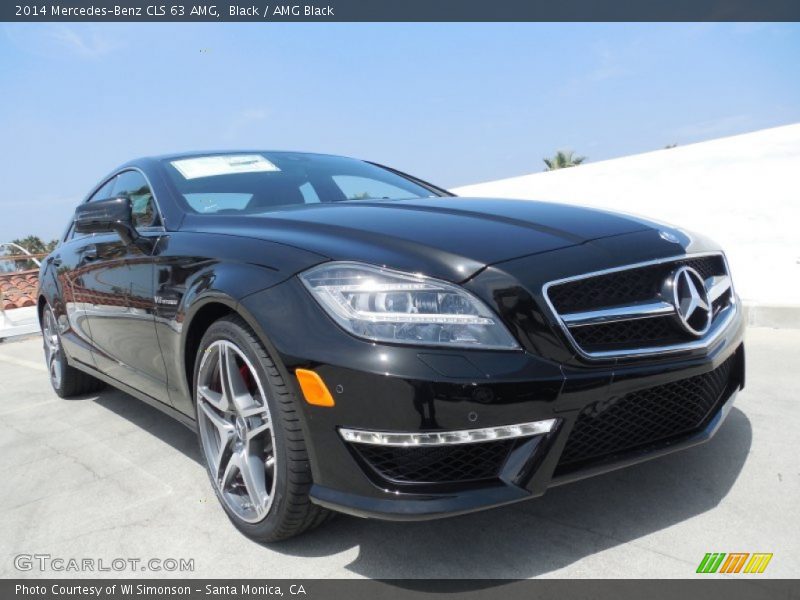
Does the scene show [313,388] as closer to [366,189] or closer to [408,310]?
[408,310]

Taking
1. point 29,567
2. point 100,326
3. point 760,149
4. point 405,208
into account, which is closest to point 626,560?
point 405,208

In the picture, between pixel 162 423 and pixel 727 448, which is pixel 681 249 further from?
pixel 162 423

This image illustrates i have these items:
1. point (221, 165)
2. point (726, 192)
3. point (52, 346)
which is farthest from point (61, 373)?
point (726, 192)

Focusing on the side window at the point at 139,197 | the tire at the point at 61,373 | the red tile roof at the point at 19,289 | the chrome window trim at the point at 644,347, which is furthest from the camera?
the red tile roof at the point at 19,289

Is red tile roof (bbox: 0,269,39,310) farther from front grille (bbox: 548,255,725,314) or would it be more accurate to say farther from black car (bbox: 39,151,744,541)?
front grille (bbox: 548,255,725,314)

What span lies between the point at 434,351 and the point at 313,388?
366 mm

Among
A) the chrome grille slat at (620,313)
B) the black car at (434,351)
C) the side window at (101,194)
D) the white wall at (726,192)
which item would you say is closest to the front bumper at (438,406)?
the black car at (434,351)

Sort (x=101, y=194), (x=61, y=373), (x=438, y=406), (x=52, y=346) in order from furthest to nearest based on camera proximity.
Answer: (x=52, y=346), (x=61, y=373), (x=101, y=194), (x=438, y=406)

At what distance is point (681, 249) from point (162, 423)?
9.80 feet

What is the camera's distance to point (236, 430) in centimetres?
238

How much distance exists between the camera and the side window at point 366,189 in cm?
338

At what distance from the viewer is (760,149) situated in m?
13.5

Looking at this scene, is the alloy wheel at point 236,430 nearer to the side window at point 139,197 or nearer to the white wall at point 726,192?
the side window at point 139,197

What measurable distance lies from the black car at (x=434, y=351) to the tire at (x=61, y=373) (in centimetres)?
232
